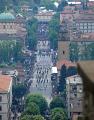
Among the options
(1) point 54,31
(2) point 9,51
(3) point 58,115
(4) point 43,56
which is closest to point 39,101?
(3) point 58,115

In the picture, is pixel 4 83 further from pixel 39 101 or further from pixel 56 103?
pixel 56 103

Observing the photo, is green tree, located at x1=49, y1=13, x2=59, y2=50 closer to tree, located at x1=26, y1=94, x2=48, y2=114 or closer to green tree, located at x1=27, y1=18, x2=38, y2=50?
green tree, located at x1=27, y1=18, x2=38, y2=50

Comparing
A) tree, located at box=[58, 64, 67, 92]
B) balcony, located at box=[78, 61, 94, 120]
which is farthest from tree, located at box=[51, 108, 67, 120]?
balcony, located at box=[78, 61, 94, 120]

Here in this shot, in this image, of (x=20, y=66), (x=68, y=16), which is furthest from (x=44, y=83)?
(x=68, y=16)

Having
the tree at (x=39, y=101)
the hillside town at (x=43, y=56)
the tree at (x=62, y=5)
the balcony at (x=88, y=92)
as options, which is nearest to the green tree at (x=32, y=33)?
the hillside town at (x=43, y=56)

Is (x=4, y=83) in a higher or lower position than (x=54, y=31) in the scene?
lower

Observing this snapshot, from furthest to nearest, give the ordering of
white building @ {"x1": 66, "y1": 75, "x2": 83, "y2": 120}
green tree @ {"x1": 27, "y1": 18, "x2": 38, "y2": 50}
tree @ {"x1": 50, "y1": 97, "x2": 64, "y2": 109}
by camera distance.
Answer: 1. green tree @ {"x1": 27, "y1": 18, "x2": 38, "y2": 50}
2. tree @ {"x1": 50, "y1": 97, "x2": 64, "y2": 109}
3. white building @ {"x1": 66, "y1": 75, "x2": 83, "y2": 120}

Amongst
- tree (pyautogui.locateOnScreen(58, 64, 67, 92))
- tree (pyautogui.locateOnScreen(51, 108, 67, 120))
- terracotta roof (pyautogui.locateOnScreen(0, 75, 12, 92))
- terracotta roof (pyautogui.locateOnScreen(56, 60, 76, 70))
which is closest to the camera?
tree (pyautogui.locateOnScreen(51, 108, 67, 120))
